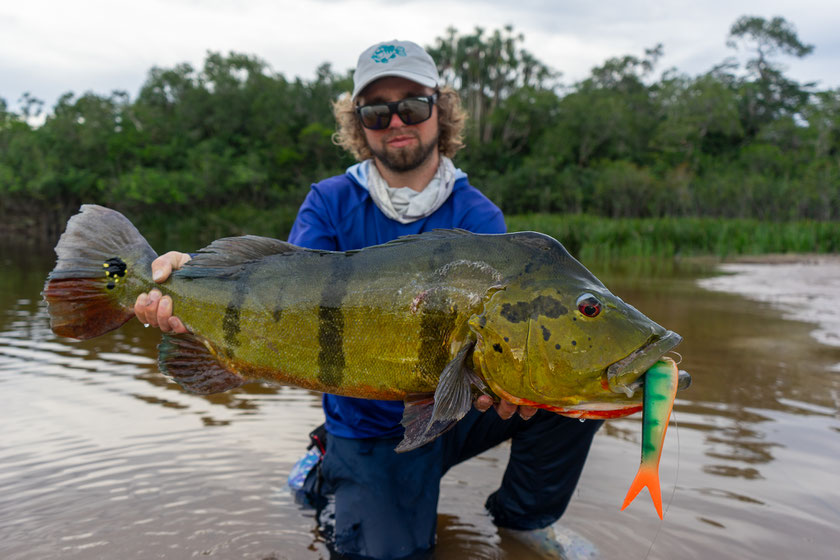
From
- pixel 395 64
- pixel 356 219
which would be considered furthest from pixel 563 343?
pixel 395 64

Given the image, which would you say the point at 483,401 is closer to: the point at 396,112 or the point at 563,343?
the point at 563,343

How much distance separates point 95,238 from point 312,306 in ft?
3.38

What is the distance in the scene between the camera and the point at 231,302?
246 cm

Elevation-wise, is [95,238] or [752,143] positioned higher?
[752,143]

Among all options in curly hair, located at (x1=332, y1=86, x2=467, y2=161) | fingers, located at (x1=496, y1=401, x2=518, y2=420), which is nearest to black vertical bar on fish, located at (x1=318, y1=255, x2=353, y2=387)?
fingers, located at (x1=496, y1=401, x2=518, y2=420)

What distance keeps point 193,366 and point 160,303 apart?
285mm

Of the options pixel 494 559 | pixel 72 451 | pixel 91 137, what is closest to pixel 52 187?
pixel 91 137

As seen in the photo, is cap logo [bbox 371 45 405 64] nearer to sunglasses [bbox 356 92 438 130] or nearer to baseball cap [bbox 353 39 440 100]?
baseball cap [bbox 353 39 440 100]

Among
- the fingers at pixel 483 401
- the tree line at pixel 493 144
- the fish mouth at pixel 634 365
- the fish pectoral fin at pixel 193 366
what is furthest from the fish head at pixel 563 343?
the tree line at pixel 493 144

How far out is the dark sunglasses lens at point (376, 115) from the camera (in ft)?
11.2

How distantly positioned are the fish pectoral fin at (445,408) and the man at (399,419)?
3.19ft

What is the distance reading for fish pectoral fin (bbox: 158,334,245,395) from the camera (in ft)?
8.33

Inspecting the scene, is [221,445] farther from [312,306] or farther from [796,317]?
[796,317]

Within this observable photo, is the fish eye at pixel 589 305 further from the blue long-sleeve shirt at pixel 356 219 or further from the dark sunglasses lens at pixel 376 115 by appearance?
the dark sunglasses lens at pixel 376 115
